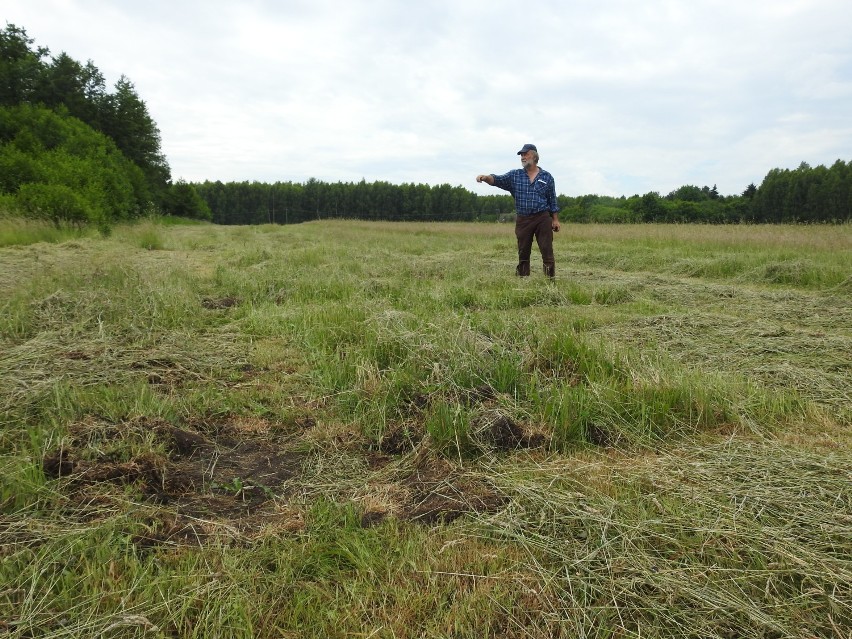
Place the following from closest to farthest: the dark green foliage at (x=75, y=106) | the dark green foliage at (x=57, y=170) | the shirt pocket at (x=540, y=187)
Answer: the shirt pocket at (x=540, y=187)
the dark green foliage at (x=57, y=170)
the dark green foliage at (x=75, y=106)

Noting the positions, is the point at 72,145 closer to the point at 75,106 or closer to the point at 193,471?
the point at 75,106

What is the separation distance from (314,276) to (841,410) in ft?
19.9

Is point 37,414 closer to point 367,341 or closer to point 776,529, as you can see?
point 367,341

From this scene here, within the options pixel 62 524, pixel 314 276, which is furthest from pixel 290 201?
pixel 62 524

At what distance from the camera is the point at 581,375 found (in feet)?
10.00

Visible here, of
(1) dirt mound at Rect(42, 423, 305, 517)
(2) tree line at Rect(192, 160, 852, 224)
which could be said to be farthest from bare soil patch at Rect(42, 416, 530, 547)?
(2) tree line at Rect(192, 160, 852, 224)

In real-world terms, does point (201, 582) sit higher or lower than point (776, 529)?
lower

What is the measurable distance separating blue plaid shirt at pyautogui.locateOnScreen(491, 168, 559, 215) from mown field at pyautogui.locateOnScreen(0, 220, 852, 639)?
296 cm

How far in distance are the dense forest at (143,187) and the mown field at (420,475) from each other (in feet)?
46.6

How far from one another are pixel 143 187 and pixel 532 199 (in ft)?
111

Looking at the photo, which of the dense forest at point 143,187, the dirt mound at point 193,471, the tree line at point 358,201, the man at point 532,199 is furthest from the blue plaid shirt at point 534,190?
the tree line at point 358,201

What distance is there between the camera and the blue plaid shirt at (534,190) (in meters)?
7.14

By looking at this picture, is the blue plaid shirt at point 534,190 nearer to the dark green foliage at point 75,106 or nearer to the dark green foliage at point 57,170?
the dark green foliage at point 57,170

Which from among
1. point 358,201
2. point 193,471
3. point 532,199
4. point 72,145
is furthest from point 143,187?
point 358,201
